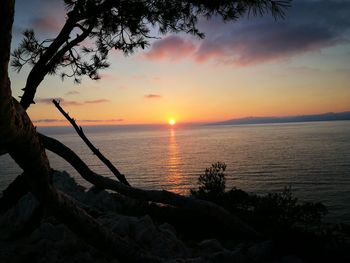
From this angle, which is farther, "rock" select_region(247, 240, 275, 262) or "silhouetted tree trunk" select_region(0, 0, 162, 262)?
"rock" select_region(247, 240, 275, 262)

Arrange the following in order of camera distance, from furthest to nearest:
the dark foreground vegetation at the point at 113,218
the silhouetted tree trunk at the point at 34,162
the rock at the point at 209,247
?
1. the rock at the point at 209,247
2. the dark foreground vegetation at the point at 113,218
3. the silhouetted tree trunk at the point at 34,162

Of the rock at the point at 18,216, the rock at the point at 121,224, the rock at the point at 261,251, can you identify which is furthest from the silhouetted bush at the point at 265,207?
the rock at the point at 18,216

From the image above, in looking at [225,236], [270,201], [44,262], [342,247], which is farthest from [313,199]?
[44,262]

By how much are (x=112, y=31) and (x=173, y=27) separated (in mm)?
1584

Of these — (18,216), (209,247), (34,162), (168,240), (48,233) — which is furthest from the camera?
(18,216)

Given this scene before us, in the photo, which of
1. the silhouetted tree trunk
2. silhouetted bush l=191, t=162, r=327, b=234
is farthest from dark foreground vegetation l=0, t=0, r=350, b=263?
silhouetted bush l=191, t=162, r=327, b=234

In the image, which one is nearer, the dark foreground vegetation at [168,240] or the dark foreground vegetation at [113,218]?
the dark foreground vegetation at [113,218]

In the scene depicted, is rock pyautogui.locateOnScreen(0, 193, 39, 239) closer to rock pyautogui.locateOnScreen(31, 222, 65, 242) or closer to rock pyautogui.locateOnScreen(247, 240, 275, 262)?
rock pyautogui.locateOnScreen(31, 222, 65, 242)

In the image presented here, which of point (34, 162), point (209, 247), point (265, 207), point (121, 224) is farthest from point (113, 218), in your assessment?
point (265, 207)

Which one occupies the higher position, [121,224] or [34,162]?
[34,162]

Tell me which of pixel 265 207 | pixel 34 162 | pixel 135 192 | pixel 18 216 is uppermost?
pixel 34 162

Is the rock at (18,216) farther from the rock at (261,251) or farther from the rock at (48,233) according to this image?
the rock at (261,251)

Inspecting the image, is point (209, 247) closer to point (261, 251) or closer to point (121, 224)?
point (261, 251)

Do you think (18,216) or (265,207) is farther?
(265,207)
